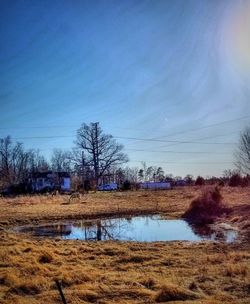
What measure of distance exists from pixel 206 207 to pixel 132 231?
30.6 ft

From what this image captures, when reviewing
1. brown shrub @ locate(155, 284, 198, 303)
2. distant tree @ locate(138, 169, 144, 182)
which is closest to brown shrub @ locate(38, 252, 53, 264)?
brown shrub @ locate(155, 284, 198, 303)

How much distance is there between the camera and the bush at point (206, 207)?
1284 inches

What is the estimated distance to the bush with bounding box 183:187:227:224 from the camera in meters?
32.6

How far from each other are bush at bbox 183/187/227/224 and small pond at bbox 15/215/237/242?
2.23 metres

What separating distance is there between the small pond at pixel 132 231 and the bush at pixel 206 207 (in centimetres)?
223

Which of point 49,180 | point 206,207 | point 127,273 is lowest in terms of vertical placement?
point 127,273

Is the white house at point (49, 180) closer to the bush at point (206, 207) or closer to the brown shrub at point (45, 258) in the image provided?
the bush at point (206, 207)

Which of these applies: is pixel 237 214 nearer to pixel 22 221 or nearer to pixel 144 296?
pixel 22 221

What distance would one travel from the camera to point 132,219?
33625 millimetres

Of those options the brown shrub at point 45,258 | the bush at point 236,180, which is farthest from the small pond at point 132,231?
the bush at point 236,180

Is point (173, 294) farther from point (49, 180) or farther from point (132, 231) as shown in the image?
point (49, 180)

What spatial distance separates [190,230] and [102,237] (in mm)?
5299

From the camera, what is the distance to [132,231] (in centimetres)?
2644

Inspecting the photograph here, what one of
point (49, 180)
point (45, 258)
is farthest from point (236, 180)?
point (45, 258)
